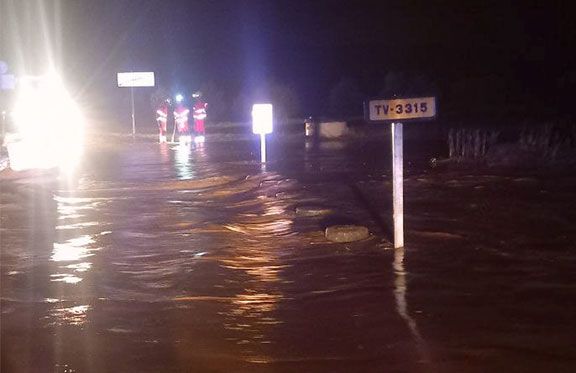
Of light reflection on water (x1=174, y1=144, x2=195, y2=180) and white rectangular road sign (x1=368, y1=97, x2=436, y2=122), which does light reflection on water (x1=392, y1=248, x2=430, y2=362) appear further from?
light reflection on water (x1=174, y1=144, x2=195, y2=180)

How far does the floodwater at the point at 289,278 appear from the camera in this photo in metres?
7.45

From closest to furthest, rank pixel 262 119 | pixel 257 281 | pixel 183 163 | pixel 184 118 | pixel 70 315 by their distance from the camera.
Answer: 1. pixel 70 315
2. pixel 257 281
3. pixel 262 119
4. pixel 183 163
5. pixel 184 118

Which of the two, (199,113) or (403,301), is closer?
(403,301)

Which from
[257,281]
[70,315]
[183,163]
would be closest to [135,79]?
[183,163]

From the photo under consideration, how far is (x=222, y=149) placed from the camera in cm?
2798

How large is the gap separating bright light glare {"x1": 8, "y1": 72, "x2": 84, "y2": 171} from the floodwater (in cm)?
549

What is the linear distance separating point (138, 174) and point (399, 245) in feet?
35.9

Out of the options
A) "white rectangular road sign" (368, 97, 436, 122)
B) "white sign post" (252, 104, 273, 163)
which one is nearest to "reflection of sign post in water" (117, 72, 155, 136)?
"white sign post" (252, 104, 273, 163)

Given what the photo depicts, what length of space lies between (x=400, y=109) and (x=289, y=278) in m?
2.38

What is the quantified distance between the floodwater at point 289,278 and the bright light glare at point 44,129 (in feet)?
18.0

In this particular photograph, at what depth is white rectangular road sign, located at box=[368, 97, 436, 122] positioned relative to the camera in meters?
10.6

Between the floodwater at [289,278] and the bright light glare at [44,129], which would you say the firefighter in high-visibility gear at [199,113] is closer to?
the bright light glare at [44,129]

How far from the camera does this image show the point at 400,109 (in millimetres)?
10664

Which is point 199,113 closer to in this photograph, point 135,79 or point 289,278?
point 135,79
